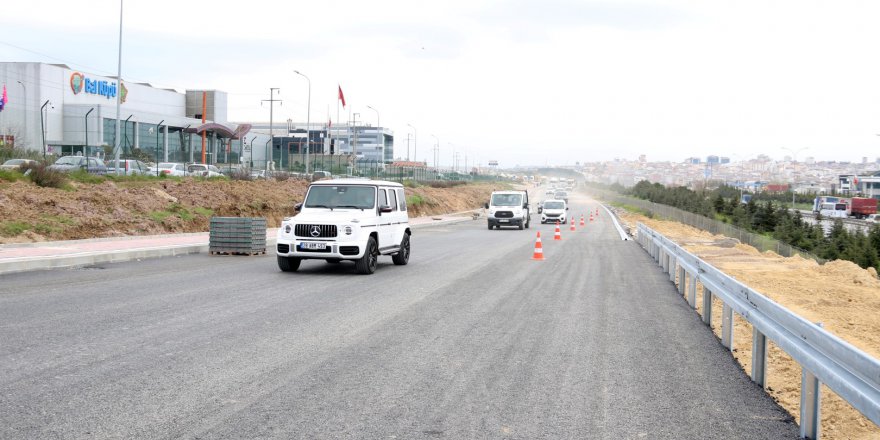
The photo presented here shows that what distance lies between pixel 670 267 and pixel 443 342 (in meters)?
9.54

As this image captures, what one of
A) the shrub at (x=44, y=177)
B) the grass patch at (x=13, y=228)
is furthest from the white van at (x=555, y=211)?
the grass patch at (x=13, y=228)

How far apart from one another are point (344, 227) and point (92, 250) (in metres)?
6.84

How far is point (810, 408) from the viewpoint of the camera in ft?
17.4

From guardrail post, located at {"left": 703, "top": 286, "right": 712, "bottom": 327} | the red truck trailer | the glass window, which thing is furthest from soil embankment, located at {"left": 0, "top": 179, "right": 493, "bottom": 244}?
the red truck trailer

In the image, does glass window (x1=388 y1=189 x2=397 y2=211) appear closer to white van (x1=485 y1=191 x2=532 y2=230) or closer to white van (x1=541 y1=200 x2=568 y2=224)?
white van (x1=485 y1=191 x2=532 y2=230)

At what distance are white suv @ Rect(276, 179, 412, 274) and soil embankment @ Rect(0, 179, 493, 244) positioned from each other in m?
8.38

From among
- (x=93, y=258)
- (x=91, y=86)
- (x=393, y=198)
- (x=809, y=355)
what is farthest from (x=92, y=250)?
(x=91, y=86)

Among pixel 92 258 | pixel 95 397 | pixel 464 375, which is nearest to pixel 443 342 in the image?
pixel 464 375

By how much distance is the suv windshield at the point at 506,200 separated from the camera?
→ 40438 millimetres

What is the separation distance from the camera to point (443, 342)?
843cm

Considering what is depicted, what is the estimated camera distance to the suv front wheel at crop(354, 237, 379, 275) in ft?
50.6

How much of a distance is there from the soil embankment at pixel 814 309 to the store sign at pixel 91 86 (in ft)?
226

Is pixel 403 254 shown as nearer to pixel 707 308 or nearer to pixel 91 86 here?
pixel 707 308

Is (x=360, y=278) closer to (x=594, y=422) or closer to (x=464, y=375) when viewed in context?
(x=464, y=375)
